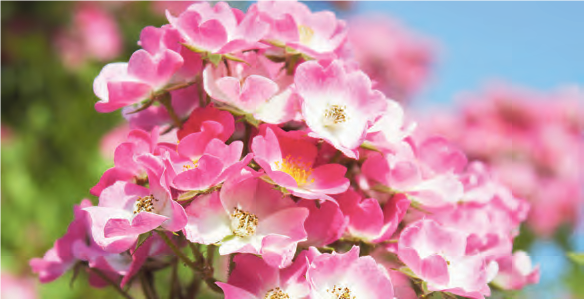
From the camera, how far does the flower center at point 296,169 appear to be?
2.25 feet

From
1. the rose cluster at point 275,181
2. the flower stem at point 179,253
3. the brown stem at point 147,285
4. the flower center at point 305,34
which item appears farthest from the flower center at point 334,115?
the brown stem at point 147,285

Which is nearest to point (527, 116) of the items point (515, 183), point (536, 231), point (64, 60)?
point (515, 183)

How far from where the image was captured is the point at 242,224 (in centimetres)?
67

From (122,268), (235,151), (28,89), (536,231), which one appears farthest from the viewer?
(28,89)

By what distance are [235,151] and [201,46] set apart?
152mm

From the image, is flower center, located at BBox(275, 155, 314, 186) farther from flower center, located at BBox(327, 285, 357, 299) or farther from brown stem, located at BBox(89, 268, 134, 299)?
brown stem, located at BBox(89, 268, 134, 299)

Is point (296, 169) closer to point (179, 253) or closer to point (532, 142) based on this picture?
point (179, 253)

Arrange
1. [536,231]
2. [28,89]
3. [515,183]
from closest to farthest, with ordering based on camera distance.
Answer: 1. [536,231]
2. [515,183]
3. [28,89]

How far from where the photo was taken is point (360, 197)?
2.43 ft

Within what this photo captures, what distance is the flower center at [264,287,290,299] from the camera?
0.65 metres

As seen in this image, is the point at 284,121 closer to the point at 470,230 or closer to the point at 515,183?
the point at 470,230

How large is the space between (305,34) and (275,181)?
0.26 meters

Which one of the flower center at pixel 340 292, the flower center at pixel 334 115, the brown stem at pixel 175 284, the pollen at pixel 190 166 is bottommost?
the brown stem at pixel 175 284

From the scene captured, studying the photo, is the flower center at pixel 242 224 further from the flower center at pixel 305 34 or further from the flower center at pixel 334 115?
the flower center at pixel 305 34
